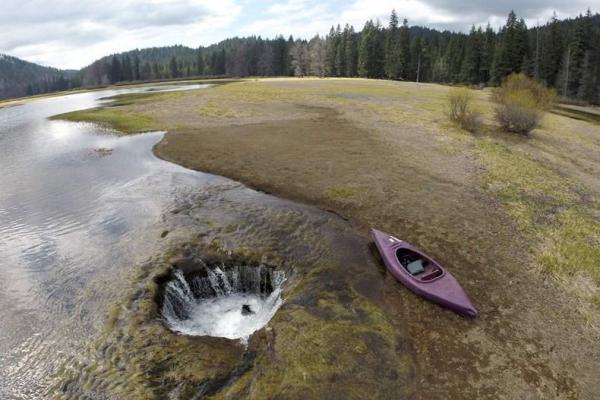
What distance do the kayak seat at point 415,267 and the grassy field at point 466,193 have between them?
4.68 feet

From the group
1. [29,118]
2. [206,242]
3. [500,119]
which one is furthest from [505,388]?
[29,118]

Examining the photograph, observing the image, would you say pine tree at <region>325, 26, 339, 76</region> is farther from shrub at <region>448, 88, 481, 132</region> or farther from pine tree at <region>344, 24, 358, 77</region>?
shrub at <region>448, 88, 481, 132</region>

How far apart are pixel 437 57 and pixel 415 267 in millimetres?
114002

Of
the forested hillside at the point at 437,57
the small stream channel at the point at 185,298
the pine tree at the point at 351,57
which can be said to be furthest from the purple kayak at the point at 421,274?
the pine tree at the point at 351,57

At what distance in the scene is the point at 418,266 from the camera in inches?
567

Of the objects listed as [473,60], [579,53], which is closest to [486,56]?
[473,60]

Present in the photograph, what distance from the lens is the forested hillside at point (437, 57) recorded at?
78.9 m

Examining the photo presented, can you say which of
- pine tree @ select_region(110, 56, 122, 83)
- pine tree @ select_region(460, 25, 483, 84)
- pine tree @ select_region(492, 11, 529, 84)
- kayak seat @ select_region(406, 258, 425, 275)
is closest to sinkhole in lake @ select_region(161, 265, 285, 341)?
kayak seat @ select_region(406, 258, 425, 275)

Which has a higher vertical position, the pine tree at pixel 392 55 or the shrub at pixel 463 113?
the pine tree at pixel 392 55

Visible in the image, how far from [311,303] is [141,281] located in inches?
242

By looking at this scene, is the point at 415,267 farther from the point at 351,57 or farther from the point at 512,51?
the point at 351,57

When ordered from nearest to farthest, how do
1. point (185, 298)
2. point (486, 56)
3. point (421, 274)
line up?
point (185, 298) → point (421, 274) → point (486, 56)

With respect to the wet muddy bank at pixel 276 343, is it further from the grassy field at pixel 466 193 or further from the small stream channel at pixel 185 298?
the grassy field at pixel 466 193

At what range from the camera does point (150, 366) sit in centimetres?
1025
